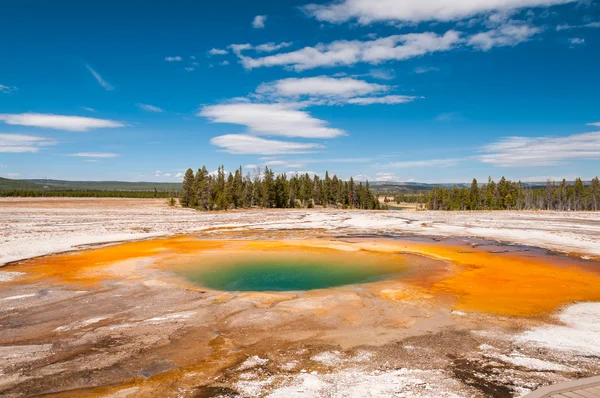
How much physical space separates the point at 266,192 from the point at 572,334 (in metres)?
81.6

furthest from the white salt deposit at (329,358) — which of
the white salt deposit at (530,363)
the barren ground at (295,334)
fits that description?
the white salt deposit at (530,363)

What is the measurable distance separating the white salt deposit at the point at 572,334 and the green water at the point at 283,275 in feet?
21.5

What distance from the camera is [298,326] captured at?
9320mm

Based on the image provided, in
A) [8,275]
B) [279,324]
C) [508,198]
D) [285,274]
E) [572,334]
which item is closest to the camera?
[572,334]

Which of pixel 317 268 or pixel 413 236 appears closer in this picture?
pixel 317 268

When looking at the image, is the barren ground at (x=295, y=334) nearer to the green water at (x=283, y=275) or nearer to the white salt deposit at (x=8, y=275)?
the white salt deposit at (x=8, y=275)

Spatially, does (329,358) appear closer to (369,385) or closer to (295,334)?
(369,385)

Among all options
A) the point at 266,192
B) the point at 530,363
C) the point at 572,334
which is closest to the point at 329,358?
the point at 530,363

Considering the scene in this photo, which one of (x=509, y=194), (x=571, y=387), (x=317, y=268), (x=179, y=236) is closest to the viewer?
(x=571, y=387)

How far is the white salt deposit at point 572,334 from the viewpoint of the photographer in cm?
790

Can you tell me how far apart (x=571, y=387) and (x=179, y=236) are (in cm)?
2735

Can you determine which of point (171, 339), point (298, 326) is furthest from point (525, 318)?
point (171, 339)

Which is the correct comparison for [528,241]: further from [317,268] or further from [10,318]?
[10,318]

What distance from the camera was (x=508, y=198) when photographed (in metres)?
107
